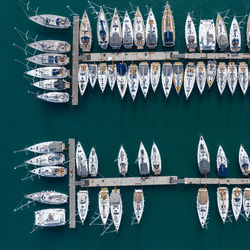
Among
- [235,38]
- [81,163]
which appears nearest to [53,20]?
[81,163]

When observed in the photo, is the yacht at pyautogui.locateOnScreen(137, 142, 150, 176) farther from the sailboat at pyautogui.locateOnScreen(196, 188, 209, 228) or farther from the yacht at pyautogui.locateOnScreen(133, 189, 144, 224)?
the sailboat at pyautogui.locateOnScreen(196, 188, 209, 228)

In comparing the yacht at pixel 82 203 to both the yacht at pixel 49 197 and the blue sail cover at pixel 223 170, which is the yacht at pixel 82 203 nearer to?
the yacht at pixel 49 197

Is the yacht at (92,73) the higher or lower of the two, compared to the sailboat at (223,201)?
higher

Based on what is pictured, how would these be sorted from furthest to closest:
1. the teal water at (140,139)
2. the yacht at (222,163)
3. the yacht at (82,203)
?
the teal water at (140,139)
the yacht at (82,203)
the yacht at (222,163)

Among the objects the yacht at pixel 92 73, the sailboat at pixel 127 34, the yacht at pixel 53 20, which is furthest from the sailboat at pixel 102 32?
the yacht at pixel 53 20

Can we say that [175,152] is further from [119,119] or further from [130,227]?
[130,227]

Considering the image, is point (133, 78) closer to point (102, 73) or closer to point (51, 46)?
point (102, 73)
